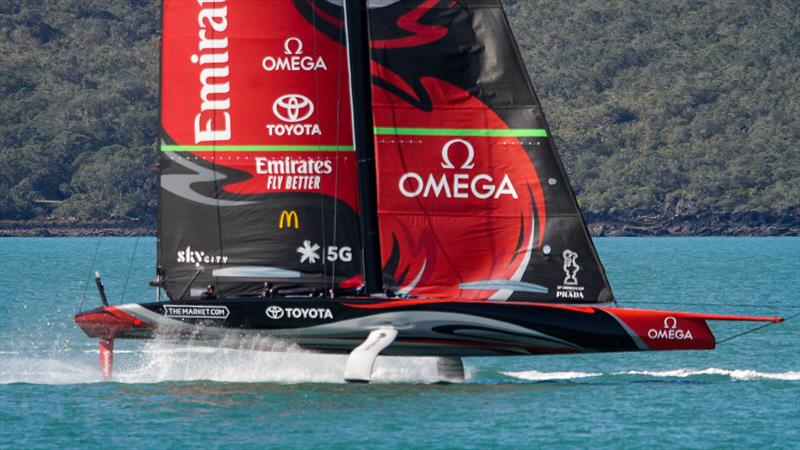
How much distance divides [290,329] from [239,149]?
Answer: 2481mm

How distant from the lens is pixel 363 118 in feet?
69.0

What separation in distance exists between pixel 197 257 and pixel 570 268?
4705 mm

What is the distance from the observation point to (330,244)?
21391 mm

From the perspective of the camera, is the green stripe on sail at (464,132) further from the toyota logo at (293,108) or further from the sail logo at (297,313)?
the sail logo at (297,313)

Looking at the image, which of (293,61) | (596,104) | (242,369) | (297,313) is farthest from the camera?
(596,104)

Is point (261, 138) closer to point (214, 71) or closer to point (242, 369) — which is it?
point (214, 71)

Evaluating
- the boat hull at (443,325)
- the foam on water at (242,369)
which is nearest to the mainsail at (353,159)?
the boat hull at (443,325)

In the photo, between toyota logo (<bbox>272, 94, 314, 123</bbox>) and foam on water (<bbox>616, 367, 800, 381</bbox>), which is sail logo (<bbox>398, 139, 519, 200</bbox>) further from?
foam on water (<bbox>616, 367, 800, 381</bbox>)

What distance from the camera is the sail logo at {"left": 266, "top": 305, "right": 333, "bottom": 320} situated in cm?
2047

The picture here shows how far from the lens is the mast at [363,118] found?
21016 millimetres

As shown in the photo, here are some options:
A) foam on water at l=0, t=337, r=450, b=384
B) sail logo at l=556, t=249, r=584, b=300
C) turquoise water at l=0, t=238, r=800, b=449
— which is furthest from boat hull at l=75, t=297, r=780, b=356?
turquoise water at l=0, t=238, r=800, b=449

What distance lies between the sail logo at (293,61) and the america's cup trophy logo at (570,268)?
12.4ft

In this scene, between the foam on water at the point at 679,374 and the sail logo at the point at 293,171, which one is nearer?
the sail logo at the point at 293,171

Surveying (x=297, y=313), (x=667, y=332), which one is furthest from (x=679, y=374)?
(x=297, y=313)
